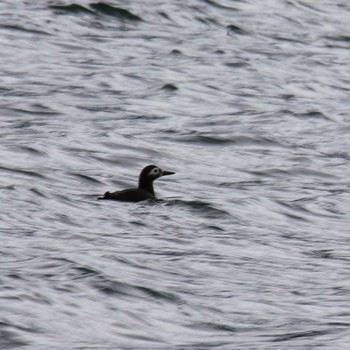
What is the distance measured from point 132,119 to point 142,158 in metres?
2.16

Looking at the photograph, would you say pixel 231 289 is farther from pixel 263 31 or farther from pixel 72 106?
pixel 263 31

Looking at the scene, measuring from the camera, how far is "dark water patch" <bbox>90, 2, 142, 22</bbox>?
2752cm

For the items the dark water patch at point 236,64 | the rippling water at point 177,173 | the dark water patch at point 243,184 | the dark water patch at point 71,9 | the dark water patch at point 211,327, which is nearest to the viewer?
the dark water patch at point 211,327

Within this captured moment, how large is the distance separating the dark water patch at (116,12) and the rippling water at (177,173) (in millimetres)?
41

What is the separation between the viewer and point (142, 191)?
15953mm

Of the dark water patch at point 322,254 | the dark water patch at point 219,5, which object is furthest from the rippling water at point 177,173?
the dark water patch at point 219,5

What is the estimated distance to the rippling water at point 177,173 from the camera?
11.4 m

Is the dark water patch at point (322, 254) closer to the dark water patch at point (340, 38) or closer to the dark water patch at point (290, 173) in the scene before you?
the dark water patch at point (290, 173)

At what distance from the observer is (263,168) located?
18.8m

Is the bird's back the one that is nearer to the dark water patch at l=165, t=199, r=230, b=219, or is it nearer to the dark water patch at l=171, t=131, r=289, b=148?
the dark water patch at l=165, t=199, r=230, b=219

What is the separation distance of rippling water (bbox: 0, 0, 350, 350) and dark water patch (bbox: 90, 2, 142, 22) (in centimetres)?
4

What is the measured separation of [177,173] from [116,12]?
989cm

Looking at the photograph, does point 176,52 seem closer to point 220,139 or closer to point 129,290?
point 220,139

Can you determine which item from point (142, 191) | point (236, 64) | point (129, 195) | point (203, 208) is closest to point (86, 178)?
point (142, 191)
